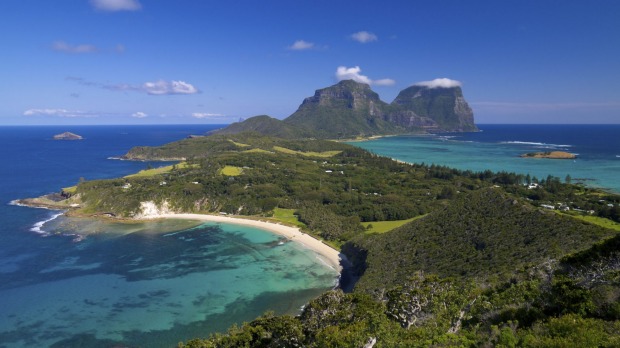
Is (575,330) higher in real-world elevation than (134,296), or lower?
higher

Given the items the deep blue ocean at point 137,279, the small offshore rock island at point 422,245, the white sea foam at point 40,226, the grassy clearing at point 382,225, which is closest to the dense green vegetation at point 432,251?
the small offshore rock island at point 422,245

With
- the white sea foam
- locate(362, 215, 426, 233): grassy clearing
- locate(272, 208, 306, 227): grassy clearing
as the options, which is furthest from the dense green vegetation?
the white sea foam

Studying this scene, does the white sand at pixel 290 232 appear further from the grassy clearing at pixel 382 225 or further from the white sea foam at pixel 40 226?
the white sea foam at pixel 40 226

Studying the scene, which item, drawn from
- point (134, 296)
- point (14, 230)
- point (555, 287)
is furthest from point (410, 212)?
point (14, 230)

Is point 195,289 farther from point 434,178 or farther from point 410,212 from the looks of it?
point 434,178

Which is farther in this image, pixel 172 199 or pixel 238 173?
pixel 238 173

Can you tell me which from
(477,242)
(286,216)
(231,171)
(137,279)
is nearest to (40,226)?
(137,279)
